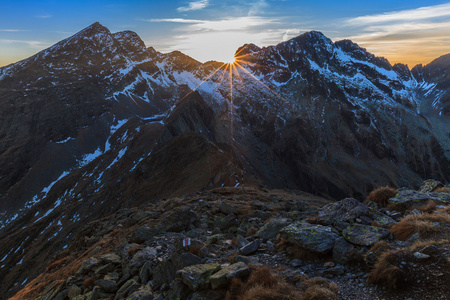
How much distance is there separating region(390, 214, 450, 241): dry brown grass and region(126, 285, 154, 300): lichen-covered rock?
8325 millimetres

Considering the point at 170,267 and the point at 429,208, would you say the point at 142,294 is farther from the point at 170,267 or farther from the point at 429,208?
the point at 429,208

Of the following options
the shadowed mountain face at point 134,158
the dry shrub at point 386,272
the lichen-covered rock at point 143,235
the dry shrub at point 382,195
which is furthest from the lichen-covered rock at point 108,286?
the shadowed mountain face at point 134,158

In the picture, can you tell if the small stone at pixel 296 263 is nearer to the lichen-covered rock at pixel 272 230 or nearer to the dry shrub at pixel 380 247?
the dry shrub at pixel 380 247

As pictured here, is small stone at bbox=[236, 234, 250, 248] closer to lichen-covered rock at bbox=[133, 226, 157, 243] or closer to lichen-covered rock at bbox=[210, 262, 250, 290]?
lichen-covered rock at bbox=[210, 262, 250, 290]

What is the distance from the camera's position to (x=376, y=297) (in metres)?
6.66

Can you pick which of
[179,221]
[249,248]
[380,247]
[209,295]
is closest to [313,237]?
[380,247]

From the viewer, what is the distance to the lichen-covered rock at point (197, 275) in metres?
8.20

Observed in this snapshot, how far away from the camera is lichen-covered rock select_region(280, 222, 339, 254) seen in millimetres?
8794

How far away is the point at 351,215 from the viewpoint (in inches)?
399

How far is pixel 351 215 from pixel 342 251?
222 centimetres

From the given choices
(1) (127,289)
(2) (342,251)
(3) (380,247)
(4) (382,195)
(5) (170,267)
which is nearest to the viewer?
(3) (380,247)

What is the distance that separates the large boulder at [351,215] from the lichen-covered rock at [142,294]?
262 inches

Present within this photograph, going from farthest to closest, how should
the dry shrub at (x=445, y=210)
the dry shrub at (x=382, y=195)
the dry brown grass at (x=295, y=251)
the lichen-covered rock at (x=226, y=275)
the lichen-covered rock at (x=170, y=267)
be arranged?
the dry shrub at (x=382, y=195) < the dry shrub at (x=445, y=210) < the lichen-covered rock at (x=170, y=267) < the dry brown grass at (x=295, y=251) < the lichen-covered rock at (x=226, y=275)

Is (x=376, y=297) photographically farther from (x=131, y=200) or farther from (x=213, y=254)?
(x=131, y=200)
